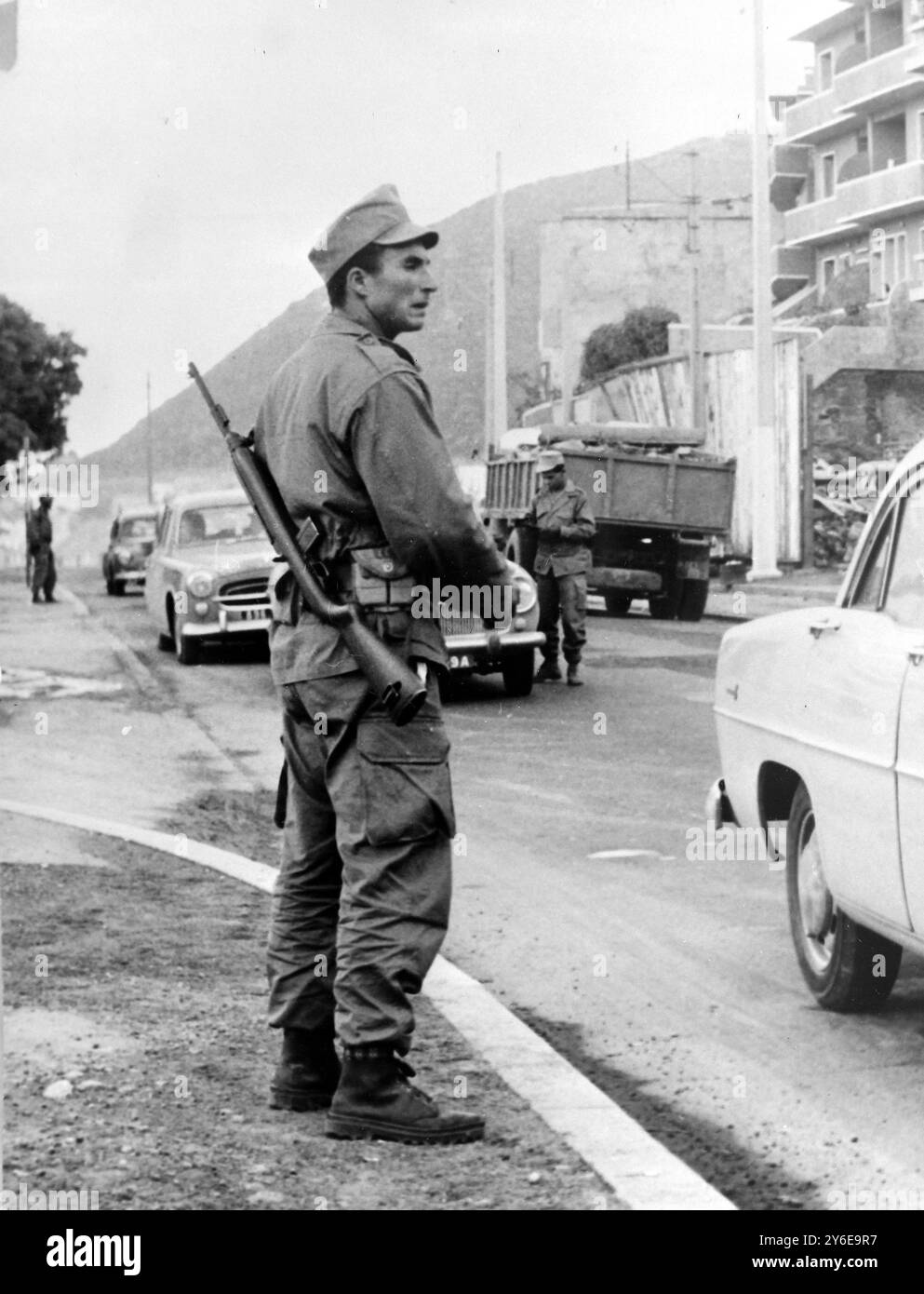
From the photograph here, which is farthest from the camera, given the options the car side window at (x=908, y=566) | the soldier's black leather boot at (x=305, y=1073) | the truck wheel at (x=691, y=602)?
the truck wheel at (x=691, y=602)

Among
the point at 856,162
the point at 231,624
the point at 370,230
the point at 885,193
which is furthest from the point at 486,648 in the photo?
the point at 856,162

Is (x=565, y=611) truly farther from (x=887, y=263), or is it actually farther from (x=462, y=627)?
(x=887, y=263)

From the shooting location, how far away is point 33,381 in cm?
6944

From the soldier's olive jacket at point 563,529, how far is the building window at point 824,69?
47.1 m

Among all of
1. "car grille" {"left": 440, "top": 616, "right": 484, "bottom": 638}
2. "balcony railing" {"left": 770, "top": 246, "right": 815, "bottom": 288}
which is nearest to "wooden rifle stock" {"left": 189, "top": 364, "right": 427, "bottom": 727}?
"car grille" {"left": 440, "top": 616, "right": 484, "bottom": 638}

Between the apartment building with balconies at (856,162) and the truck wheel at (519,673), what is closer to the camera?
the truck wheel at (519,673)

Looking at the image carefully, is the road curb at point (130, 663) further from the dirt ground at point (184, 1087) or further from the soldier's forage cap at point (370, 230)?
the soldier's forage cap at point (370, 230)

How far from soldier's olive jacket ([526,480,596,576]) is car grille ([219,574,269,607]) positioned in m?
3.14

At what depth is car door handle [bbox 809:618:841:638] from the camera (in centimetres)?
597

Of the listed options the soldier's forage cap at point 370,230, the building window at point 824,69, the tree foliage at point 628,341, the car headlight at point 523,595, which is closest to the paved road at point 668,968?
the car headlight at point 523,595

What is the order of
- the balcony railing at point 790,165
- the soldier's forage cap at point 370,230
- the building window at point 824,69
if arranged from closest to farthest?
the soldier's forage cap at point 370,230 → the building window at point 824,69 → the balcony railing at point 790,165

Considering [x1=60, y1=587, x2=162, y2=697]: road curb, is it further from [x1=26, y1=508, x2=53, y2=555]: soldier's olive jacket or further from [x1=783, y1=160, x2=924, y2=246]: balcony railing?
[x1=783, y1=160, x2=924, y2=246]: balcony railing

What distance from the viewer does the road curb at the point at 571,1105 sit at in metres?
4.37

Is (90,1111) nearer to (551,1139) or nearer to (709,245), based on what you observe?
(551,1139)
